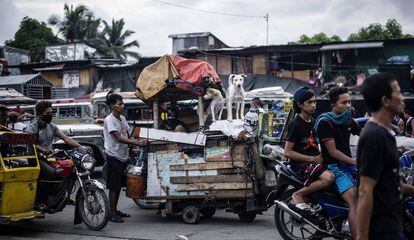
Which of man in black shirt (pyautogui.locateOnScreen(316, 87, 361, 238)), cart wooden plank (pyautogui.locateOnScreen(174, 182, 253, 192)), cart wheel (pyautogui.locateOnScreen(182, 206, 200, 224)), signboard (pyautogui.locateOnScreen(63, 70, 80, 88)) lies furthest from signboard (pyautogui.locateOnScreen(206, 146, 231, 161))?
signboard (pyautogui.locateOnScreen(63, 70, 80, 88))

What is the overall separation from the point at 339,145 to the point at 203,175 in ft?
9.10

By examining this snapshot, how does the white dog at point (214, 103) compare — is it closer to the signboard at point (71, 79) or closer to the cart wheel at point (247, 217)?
the cart wheel at point (247, 217)

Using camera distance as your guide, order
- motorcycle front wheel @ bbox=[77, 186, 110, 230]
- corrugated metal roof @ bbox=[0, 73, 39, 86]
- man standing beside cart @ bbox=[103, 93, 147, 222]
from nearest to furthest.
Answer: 1. motorcycle front wheel @ bbox=[77, 186, 110, 230]
2. man standing beside cart @ bbox=[103, 93, 147, 222]
3. corrugated metal roof @ bbox=[0, 73, 39, 86]

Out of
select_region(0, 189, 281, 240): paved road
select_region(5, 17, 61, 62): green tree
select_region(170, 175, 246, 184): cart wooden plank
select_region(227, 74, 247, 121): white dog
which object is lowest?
select_region(0, 189, 281, 240): paved road

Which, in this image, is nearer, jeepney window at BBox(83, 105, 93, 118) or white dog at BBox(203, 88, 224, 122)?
white dog at BBox(203, 88, 224, 122)

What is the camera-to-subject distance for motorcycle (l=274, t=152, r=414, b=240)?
5.34 m

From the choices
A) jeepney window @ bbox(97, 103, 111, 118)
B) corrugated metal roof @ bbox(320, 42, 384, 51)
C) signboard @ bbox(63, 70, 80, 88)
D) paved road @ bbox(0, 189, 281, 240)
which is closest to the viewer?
paved road @ bbox(0, 189, 281, 240)

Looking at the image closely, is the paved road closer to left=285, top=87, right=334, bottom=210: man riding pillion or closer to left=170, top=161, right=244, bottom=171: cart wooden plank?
left=170, top=161, right=244, bottom=171: cart wooden plank

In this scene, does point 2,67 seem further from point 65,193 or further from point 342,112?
point 342,112

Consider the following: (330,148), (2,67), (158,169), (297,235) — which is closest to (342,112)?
(330,148)

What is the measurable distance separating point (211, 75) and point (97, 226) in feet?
13.2

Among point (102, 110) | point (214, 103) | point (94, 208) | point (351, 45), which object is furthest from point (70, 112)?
point (351, 45)

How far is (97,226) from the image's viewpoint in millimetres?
7273

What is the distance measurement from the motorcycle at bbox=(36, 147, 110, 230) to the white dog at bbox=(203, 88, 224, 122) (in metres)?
4.06
